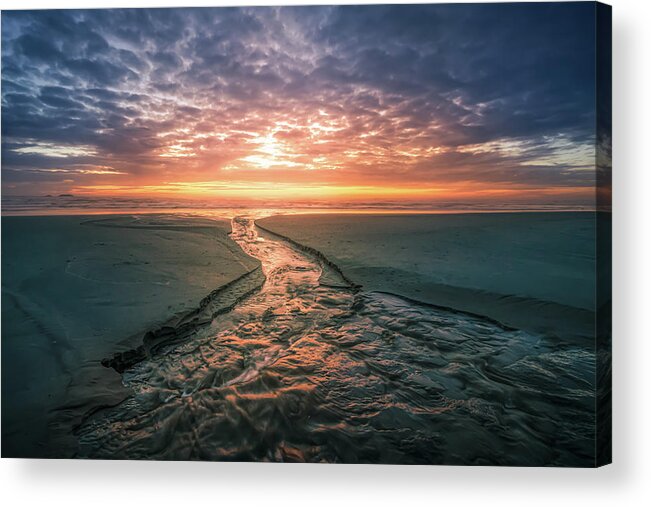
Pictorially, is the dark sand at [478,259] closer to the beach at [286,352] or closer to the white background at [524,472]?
the beach at [286,352]

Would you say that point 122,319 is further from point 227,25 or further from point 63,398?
point 227,25

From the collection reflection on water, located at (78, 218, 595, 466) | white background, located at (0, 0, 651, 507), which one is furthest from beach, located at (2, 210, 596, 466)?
white background, located at (0, 0, 651, 507)

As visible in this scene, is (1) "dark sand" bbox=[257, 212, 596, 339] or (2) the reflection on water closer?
→ (2) the reflection on water

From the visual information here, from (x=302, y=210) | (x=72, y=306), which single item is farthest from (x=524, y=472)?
(x=72, y=306)

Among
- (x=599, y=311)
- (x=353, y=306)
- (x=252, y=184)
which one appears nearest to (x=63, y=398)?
(x=252, y=184)

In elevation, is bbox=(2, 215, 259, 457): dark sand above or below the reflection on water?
above

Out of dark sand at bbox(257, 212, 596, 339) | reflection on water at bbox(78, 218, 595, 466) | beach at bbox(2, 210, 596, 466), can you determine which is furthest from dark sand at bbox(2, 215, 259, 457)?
dark sand at bbox(257, 212, 596, 339)

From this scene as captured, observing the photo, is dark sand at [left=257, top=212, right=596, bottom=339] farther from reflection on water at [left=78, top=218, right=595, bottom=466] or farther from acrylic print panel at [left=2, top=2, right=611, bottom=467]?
reflection on water at [left=78, top=218, right=595, bottom=466]
